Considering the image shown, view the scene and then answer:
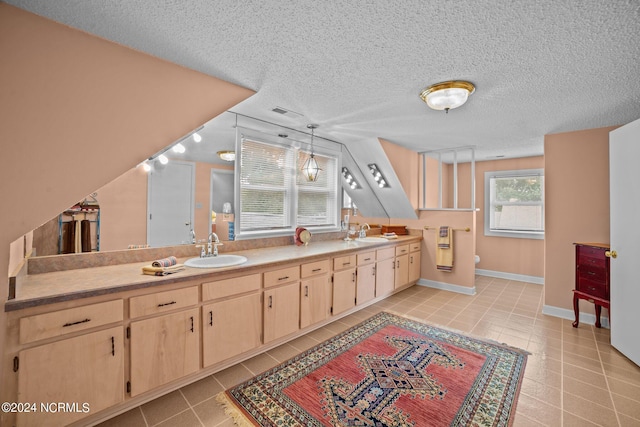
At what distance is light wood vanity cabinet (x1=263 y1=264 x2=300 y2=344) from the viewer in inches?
94.3

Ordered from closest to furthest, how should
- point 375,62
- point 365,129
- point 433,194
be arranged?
point 375,62 → point 365,129 → point 433,194

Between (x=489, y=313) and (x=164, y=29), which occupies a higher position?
(x=164, y=29)

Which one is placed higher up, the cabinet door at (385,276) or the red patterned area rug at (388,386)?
the cabinet door at (385,276)

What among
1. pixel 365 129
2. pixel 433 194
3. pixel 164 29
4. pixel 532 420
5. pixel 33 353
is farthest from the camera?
pixel 433 194

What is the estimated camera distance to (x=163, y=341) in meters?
1.81

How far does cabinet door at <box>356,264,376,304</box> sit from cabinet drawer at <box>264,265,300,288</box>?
1.03 meters

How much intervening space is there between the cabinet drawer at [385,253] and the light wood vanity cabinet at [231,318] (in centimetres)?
190

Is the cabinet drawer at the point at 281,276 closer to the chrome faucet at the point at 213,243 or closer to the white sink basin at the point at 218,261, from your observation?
the white sink basin at the point at 218,261

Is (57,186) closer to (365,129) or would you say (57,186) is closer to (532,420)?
(365,129)

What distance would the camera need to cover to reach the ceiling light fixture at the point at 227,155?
2.85m

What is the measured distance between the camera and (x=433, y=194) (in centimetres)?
505

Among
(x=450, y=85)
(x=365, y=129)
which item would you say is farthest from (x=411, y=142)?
(x=450, y=85)

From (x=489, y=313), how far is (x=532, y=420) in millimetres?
1959

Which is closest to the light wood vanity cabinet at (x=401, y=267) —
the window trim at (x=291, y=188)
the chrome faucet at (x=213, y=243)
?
the window trim at (x=291, y=188)
